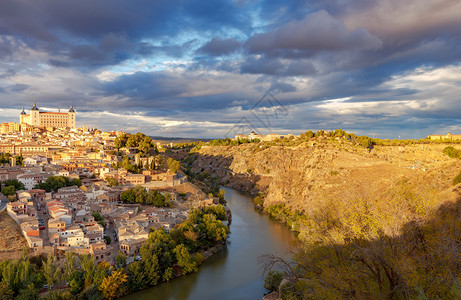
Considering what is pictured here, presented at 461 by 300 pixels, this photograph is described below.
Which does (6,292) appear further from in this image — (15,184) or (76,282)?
(15,184)

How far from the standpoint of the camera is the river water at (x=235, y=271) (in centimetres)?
1179

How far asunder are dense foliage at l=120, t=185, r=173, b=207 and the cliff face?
9448mm

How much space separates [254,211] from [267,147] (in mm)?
17818

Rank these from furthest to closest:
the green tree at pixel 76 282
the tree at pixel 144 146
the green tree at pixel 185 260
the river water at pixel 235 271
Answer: the tree at pixel 144 146
the green tree at pixel 185 260
the river water at pixel 235 271
the green tree at pixel 76 282

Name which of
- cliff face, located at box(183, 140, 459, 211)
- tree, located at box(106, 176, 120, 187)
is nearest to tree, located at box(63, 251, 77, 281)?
tree, located at box(106, 176, 120, 187)

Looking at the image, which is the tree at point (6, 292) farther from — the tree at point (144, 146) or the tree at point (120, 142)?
the tree at point (120, 142)

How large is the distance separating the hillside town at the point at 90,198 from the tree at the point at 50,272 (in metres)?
1.37

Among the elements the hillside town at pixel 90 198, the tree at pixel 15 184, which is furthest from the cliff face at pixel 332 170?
the tree at pixel 15 184

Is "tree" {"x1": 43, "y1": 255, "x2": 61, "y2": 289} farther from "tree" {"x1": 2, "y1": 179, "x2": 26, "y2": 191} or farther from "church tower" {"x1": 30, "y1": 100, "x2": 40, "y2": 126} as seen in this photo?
"church tower" {"x1": 30, "y1": 100, "x2": 40, "y2": 126}

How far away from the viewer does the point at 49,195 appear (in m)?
18.1

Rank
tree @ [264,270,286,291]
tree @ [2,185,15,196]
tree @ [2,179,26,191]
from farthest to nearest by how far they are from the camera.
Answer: tree @ [2,179,26,191] < tree @ [2,185,15,196] < tree @ [264,270,286,291]

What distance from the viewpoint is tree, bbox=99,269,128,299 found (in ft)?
35.2

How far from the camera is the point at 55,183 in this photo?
20438 millimetres

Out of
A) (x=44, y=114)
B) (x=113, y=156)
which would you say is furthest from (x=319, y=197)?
(x=44, y=114)
